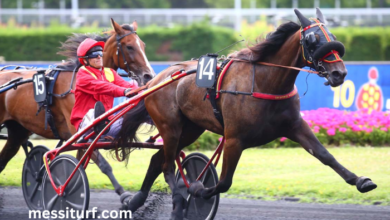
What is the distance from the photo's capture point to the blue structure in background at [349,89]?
35.9 feet

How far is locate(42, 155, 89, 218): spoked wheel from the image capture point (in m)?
4.84

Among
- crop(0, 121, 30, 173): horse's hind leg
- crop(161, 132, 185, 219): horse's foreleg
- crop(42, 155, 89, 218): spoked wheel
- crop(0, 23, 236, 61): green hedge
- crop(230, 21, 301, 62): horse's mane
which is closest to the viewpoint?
crop(230, 21, 301, 62): horse's mane

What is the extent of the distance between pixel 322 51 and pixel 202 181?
6.27 feet

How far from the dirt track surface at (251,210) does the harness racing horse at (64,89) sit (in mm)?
732

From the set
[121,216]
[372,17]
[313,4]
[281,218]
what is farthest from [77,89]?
[313,4]

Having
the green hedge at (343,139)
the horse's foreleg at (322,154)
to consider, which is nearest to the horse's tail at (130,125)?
the horse's foreleg at (322,154)

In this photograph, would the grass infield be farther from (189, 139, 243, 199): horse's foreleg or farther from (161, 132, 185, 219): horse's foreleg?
(189, 139, 243, 199): horse's foreleg

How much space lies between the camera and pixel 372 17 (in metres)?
36.6

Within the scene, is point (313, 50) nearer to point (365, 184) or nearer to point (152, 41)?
point (365, 184)

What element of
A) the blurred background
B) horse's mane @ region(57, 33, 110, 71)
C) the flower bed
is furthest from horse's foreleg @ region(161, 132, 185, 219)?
the flower bed

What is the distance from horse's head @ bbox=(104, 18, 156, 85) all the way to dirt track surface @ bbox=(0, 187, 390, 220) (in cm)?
129

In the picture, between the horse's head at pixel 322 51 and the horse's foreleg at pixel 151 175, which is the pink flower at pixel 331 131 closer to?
the horse's foreleg at pixel 151 175

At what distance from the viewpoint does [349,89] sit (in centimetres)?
1095

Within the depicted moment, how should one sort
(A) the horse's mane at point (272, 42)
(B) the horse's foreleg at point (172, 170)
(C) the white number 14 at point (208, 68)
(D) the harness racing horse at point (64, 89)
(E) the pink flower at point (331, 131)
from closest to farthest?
(A) the horse's mane at point (272, 42), (C) the white number 14 at point (208, 68), (B) the horse's foreleg at point (172, 170), (D) the harness racing horse at point (64, 89), (E) the pink flower at point (331, 131)
